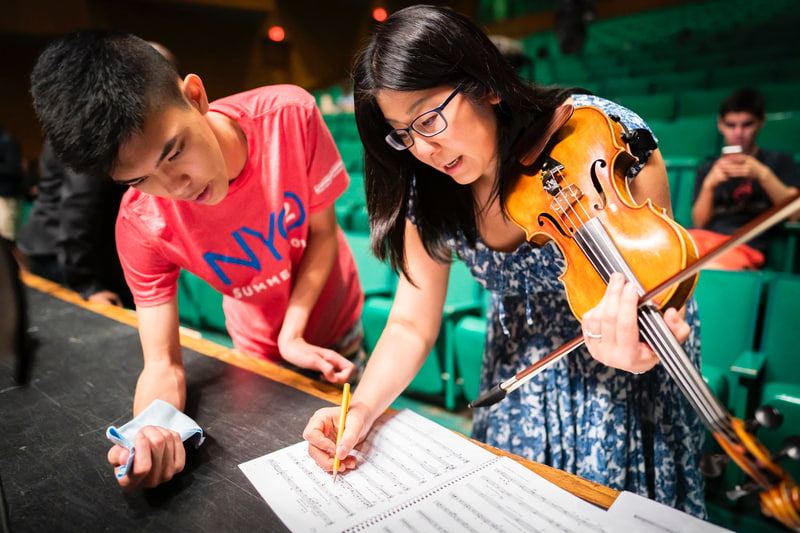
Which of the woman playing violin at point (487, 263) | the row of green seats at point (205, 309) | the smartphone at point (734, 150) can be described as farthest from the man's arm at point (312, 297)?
the smartphone at point (734, 150)

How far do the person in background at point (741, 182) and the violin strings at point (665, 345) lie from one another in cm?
104

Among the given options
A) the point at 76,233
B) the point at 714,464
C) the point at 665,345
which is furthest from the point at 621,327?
the point at 76,233

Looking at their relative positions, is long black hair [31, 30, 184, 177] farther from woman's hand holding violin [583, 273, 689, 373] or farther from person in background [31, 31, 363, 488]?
woman's hand holding violin [583, 273, 689, 373]

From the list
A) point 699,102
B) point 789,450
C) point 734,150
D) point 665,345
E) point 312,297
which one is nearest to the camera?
point 789,450

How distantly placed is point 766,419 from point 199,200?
724 mm

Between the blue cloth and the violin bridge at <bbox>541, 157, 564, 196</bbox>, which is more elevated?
the violin bridge at <bbox>541, 157, 564, 196</bbox>

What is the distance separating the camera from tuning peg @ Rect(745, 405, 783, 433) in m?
0.35

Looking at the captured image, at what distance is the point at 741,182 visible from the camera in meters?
1.65

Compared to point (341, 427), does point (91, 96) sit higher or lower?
higher

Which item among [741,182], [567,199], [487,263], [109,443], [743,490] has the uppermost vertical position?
[741,182]

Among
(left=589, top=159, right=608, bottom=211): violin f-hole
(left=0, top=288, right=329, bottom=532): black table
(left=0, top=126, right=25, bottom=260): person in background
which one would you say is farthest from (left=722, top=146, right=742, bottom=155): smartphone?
(left=0, top=126, right=25, bottom=260): person in background

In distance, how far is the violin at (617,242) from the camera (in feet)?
1.23

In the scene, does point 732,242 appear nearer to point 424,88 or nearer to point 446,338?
point 424,88

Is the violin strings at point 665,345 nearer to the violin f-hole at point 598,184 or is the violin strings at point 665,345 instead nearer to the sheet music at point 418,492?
the violin f-hole at point 598,184
